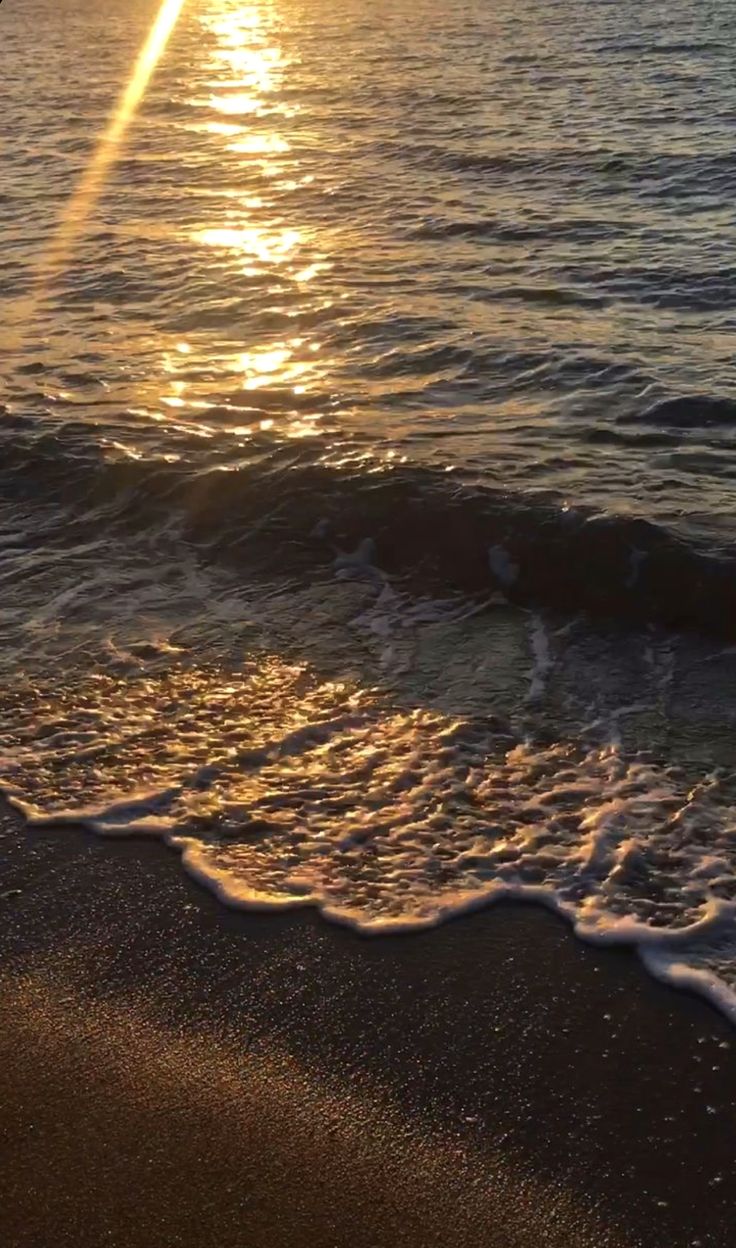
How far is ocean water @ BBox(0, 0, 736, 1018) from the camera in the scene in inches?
189

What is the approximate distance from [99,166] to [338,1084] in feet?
51.2

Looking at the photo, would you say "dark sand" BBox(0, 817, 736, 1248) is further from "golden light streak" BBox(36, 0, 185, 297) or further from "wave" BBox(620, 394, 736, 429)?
"golden light streak" BBox(36, 0, 185, 297)

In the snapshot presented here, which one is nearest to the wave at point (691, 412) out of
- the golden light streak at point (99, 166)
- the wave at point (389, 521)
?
the wave at point (389, 521)

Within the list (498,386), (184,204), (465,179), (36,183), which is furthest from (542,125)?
(498,386)

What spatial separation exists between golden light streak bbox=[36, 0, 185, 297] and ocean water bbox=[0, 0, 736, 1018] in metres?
0.09

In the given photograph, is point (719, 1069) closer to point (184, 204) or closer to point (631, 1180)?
point (631, 1180)

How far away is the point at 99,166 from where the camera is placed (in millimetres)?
17328

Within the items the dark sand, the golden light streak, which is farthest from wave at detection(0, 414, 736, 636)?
the golden light streak

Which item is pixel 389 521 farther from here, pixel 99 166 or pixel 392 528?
pixel 99 166

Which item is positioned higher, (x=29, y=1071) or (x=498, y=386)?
(x=29, y=1071)

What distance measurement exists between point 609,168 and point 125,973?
12.5 metres

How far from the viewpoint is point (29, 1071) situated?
145 inches

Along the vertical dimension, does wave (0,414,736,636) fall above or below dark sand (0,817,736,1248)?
below

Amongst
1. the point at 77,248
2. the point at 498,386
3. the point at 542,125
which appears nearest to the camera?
the point at 498,386
